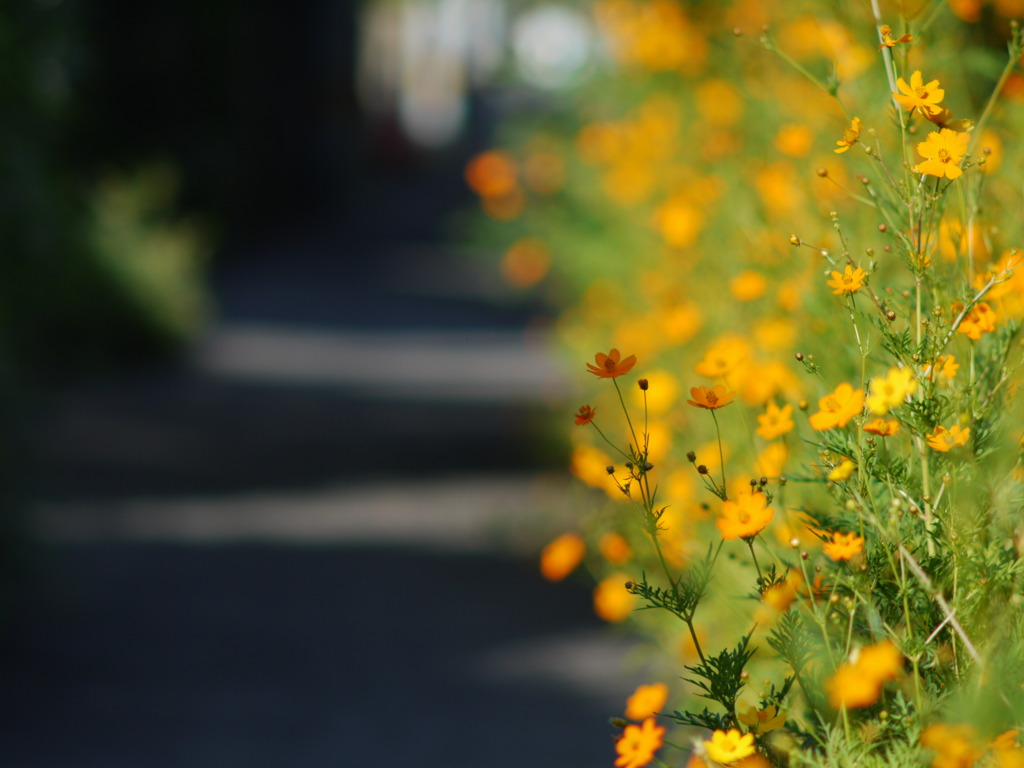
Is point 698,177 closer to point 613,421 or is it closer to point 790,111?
point 790,111

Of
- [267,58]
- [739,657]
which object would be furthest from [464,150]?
[739,657]

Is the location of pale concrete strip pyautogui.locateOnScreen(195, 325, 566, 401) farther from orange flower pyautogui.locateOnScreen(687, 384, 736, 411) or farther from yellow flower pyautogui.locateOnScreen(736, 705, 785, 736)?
yellow flower pyautogui.locateOnScreen(736, 705, 785, 736)

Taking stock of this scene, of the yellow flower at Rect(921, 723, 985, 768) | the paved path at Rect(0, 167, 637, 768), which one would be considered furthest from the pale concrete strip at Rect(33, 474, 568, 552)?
the yellow flower at Rect(921, 723, 985, 768)

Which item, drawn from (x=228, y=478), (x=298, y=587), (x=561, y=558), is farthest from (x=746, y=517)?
(x=228, y=478)

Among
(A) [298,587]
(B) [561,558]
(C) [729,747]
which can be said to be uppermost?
(A) [298,587]

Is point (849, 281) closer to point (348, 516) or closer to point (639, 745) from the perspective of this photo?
point (639, 745)

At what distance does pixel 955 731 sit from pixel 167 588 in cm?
418

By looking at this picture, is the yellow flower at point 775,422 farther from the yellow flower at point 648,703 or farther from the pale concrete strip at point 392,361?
the pale concrete strip at point 392,361

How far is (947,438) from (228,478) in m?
5.41

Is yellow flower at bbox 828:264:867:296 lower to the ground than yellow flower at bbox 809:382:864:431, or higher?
higher

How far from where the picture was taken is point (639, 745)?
4.11ft

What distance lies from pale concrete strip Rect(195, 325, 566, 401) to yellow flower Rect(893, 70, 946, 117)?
658 centimetres

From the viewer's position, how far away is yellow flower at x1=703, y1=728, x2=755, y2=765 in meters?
1.17

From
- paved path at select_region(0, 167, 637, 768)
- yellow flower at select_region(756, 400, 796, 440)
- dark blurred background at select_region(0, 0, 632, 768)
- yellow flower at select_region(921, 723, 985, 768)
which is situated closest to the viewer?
yellow flower at select_region(921, 723, 985, 768)
